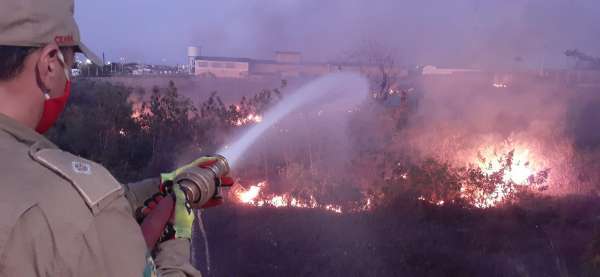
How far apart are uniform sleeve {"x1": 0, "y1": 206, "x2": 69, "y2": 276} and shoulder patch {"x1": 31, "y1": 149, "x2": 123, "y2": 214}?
0.08m

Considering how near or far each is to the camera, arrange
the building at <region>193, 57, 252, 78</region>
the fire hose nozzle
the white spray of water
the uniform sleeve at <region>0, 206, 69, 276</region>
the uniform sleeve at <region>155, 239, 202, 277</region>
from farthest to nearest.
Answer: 1. the building at <region>193, 57, 252, 78</region>
2. the white spray of water
3. the fire hose nozzle
4. the uniform sleeve at <region>155, 239, 202, 277</region>
5. the uniform sleeve at <region>0, 206, 69, 276</region>

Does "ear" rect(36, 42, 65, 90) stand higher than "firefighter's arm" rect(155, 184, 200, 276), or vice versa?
"ear" rect(36, 42, 65, 90)

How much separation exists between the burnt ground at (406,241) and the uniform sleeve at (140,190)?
Answer: 11.8 ft

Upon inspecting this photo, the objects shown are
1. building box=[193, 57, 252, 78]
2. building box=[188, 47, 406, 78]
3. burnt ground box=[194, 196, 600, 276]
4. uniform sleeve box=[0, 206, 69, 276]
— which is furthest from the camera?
building box=[193, 57, 252, 78]

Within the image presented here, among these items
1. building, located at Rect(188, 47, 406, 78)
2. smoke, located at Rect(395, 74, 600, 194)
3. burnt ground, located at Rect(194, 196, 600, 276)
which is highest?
building, located at Rect(188, 47, 406, 78)

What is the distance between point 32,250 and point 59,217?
8 centimetres

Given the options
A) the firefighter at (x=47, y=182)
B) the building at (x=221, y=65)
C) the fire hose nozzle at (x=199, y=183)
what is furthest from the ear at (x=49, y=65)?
the building at (x=221, y=65)

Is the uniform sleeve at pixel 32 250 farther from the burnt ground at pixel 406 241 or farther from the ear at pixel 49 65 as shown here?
the burnt ground at pixel 406 241

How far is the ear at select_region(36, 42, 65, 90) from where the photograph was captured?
1.11 meters

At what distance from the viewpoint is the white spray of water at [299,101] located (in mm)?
9792

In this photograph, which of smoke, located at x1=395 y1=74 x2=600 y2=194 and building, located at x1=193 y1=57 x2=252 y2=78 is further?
building, located at x1=193 y1=57 x2=252 y2=78

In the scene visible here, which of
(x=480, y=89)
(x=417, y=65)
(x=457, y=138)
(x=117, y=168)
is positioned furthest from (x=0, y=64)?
(x=417, y=65)

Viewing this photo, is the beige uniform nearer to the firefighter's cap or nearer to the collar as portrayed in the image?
the collar

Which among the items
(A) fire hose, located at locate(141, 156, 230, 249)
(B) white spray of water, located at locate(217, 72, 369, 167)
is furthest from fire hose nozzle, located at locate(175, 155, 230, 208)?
(B) white spray of water, located at locate(217, 72, 369, 167)
